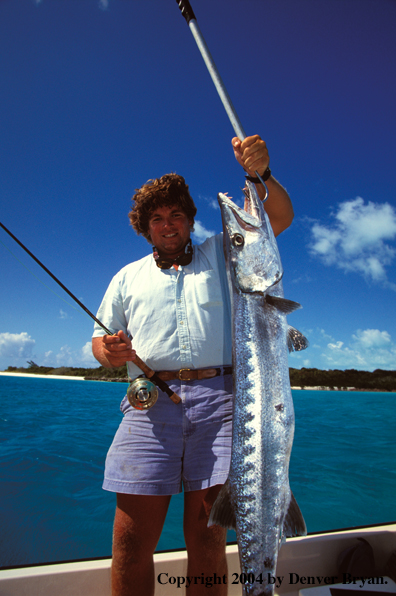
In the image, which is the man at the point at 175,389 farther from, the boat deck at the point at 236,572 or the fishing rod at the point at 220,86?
the boat deck at the point at 236,572

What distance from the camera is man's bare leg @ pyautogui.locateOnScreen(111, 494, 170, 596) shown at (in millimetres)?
1646

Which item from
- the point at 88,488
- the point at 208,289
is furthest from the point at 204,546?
the point at 88,488

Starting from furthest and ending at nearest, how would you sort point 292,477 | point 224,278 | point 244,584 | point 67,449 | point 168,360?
point 67,449 < point 292,477 < point 224,278 < point 168,360 < point 244,584

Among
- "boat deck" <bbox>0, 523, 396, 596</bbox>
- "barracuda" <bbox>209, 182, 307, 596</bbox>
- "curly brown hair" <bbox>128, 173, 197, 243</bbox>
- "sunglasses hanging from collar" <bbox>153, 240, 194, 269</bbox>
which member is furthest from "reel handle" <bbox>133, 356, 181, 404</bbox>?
"boat deck" <bbox>0, 523, 396, 596</bbox>

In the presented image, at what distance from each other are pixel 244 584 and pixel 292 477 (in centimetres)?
927

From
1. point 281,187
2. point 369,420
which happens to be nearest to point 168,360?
point 281,187

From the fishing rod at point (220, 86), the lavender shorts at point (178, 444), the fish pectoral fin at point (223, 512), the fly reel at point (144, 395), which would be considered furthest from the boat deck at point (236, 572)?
the fishing rod at point (220, 86)

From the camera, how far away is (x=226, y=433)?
5.82 ft

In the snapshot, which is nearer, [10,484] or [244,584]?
[244,584]

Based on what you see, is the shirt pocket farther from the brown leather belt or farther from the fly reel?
the fly reel

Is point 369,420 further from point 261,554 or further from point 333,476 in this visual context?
point 261,554

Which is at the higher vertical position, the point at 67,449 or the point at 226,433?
the point at 226,433

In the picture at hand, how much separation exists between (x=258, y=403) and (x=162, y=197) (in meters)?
1.64

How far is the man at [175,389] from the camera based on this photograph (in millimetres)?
1669
